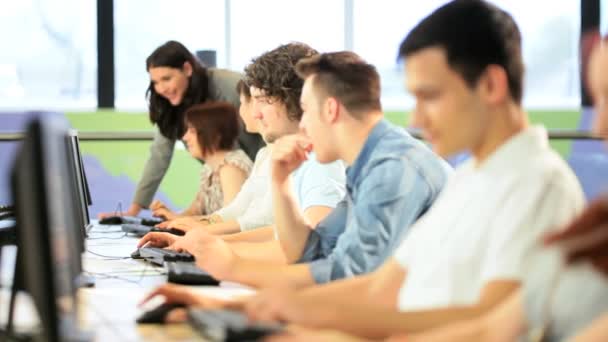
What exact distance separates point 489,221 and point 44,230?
62 cm

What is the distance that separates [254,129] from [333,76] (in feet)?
3.99

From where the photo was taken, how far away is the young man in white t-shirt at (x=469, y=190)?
1.37 meters

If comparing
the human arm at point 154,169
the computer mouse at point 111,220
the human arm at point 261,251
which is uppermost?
the human arm at point 261,251

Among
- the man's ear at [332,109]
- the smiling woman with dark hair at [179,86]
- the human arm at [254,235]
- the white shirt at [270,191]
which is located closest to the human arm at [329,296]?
the man's ear at [332,109]

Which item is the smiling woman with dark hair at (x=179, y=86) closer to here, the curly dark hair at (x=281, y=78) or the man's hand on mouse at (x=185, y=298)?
the curly dark hair at (x=281, y=78)

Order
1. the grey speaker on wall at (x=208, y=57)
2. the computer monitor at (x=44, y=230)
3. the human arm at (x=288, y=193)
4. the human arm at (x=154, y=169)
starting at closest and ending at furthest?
the computer monitor at (x=44, y=230), the human arm at (x=288, y=193), the human arm at (x=154, y=169), the grey speaker on wall at (x=208, y=57)

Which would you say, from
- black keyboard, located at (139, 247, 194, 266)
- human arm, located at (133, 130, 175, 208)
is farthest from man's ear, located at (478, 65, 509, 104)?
human arm, located at (133, 130, 175, 208)

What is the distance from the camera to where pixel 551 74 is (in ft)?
23.2

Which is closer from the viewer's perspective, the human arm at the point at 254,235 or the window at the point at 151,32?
the human arm at the point at 254,235

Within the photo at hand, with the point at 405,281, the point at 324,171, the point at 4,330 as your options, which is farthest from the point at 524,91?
the point at 324,171

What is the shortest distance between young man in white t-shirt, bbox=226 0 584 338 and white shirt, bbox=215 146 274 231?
1.76 meters

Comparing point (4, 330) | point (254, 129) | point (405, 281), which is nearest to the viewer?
point (405, 281)

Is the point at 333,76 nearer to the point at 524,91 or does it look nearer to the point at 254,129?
the point at 524,91

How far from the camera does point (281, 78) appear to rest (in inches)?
122
